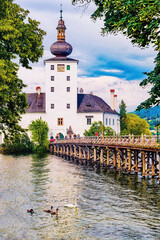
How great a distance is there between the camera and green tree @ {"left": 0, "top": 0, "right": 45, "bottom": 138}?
1789cm

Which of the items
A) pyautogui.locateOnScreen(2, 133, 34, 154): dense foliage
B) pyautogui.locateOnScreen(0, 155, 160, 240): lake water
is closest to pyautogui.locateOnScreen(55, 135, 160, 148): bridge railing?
pyautogui.locateOnScreen(0, 155, 160, 240): lake water

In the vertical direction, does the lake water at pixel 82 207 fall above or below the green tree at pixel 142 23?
below

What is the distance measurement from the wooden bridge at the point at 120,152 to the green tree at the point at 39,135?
172 centimetres

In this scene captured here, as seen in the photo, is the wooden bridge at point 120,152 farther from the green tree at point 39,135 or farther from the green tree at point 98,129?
the green tree at point 98,129

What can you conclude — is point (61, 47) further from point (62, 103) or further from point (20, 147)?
point (20, 147)

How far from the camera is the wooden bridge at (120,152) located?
32.9 metres

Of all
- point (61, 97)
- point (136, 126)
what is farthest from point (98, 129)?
point (136, 126)

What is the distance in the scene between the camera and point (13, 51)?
63.6ft

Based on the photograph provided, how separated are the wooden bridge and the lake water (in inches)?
96.8

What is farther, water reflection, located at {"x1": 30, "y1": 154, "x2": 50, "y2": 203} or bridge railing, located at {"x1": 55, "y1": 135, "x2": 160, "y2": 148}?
bridge railing, located at {"x1": 55, "y1": 135, "x2": 160, "y2": 148}

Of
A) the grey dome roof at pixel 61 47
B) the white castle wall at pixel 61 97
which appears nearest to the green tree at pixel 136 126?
the white castle wall at pixel 61 97

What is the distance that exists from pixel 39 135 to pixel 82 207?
53.1 meters

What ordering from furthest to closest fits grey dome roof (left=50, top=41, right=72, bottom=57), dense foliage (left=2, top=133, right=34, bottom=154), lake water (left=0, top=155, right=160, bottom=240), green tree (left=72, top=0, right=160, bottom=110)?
1. grey dome roof (left=50, top=41, right=72, bottom=57)
2. dense foliage (left=2, top=133, right=34, bottom=154)
3. lake water (left=0, top=155, right=160, bottom=240)
4. green tree (left=72, top=0, right=160, bottom=110)

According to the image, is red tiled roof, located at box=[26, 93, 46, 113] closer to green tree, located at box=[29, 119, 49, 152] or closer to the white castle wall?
the white castle wall
